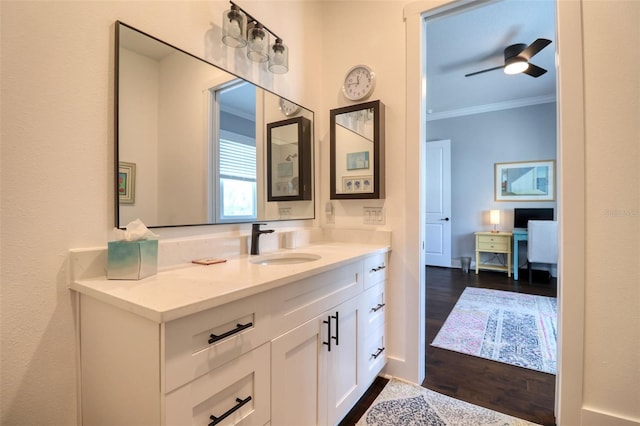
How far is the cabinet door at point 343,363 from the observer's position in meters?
1.31

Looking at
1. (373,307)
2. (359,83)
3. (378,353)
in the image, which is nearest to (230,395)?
(373,307)

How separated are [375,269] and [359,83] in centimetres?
128

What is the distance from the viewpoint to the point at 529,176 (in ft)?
15.6

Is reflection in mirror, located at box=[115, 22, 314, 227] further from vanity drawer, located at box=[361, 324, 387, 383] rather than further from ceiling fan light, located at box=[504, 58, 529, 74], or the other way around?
ceiling fan light, located at box=[504, 58, 529, 74]

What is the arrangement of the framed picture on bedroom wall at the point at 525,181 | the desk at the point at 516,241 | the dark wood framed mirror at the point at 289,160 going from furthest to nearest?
the framed picture on bedroom wall at the point at 525,181, the desk at the point at 516,241, the dark wood framed mirror at the point at 289,160

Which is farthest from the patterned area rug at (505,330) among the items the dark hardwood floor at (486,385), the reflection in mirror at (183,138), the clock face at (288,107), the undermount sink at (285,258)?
the clock face at (288,107)

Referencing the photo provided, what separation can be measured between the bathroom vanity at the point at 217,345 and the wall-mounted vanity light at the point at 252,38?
1.13m

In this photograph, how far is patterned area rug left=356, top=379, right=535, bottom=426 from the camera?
1.49 m

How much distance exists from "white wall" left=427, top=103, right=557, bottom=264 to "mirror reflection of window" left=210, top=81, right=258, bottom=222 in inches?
186

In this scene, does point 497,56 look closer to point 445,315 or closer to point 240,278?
point 445,315

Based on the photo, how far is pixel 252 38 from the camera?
1531 millimetres

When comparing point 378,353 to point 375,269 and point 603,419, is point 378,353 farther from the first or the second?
point 603,419

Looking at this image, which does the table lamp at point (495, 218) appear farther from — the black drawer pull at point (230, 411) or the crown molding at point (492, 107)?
the black drawer pull at point (230, 411)

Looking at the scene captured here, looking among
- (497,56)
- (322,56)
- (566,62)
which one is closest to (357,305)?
(566,62)
